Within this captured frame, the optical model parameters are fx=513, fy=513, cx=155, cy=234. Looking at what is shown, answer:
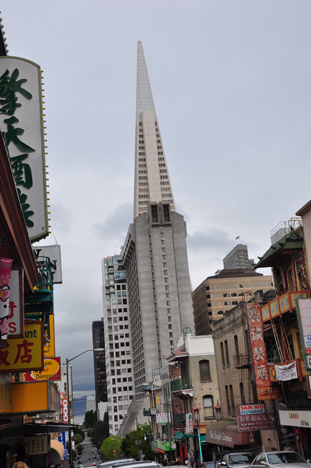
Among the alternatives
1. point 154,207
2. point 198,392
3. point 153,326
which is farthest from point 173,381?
point 154,207

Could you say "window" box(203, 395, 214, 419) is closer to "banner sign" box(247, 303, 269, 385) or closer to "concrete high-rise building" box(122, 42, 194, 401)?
"banner sign" box(247, 303, 269, 385)

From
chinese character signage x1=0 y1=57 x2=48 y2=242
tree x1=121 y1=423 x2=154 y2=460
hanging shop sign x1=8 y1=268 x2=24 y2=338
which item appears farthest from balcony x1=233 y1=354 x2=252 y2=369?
tree x1=121 y1=423 x2=154 y2=460

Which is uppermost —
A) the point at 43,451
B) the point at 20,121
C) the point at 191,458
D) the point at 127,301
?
the point at 127,301

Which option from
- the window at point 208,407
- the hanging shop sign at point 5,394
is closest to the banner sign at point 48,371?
the hanging shop sign at point 5,394

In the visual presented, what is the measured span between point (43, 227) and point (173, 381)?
48.2 m

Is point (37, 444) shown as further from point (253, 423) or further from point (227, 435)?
point (227, 435)

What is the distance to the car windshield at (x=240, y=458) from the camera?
22.4 metres

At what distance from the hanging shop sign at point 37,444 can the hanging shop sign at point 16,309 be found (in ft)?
39.1

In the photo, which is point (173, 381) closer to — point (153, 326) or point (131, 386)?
point (153, 326)

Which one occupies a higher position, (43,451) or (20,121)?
(20,121)

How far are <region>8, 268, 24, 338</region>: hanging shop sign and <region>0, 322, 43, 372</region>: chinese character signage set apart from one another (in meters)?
3.05

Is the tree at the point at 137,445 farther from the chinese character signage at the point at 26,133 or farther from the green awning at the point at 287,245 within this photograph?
the chinese character signage at the point at 26,133

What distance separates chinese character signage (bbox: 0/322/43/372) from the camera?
1313cm

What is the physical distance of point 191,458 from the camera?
45500mm
